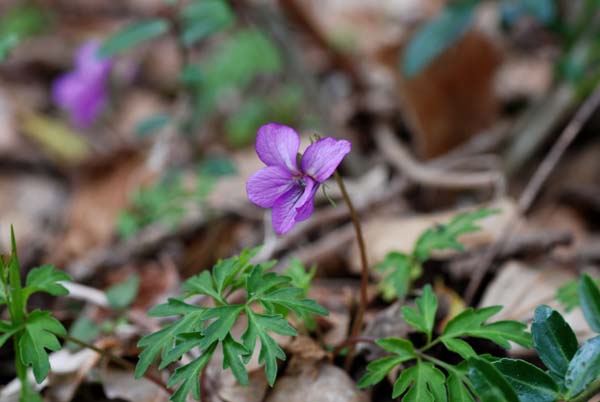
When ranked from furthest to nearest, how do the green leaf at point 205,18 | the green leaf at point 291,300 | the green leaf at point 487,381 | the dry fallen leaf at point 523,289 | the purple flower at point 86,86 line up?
the purple flower at point 86,86
the green leaf at point 205,18
the dry fallen leaf at point 523,289
the green leaf at point 291,300
the green leaf at point 487,381

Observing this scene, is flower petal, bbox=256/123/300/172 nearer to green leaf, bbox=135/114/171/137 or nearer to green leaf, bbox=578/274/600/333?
green leaf, bbox=578/274/600/333

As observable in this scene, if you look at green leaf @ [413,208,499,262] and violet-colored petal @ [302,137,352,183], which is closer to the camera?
violet-colored petal @ [302,137,352,183]

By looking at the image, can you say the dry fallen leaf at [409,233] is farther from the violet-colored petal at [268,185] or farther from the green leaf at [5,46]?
the green leaf at [5,46]

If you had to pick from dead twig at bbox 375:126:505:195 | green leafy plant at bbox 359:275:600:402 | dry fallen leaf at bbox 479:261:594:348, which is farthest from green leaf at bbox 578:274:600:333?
dead twig at bbox 375:126:505:195

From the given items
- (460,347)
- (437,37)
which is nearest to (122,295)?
(460,347)

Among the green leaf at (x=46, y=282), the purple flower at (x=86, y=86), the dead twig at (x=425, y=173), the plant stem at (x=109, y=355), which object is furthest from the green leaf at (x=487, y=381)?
the purple flower at (x=86, y=86)

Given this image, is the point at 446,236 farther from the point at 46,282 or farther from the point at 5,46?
the point at 5,46

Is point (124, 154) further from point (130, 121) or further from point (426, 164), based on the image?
point (426, 164)
